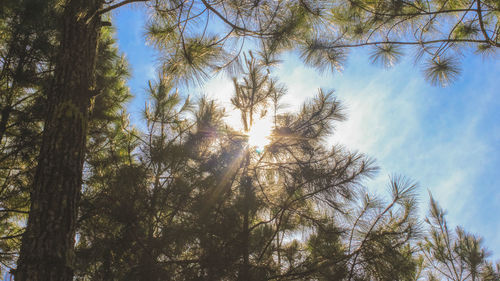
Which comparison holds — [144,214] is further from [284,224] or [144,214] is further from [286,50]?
[286,50]

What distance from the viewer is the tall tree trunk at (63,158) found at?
6.70ft

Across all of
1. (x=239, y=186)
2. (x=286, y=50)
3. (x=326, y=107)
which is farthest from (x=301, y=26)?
(x=239, y=186)

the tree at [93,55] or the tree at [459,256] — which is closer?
the tree at [93,55]

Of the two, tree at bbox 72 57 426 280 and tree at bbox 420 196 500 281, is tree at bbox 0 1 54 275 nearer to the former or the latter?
tree at bbox 72 57 426 280

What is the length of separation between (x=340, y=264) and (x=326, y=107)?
1.60 meters

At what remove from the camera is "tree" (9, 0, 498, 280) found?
Result: 6.94 ft

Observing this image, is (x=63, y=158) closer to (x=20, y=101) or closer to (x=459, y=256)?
(x=20, y=101)

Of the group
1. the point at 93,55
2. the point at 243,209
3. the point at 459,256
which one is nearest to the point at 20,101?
the point at 93,55

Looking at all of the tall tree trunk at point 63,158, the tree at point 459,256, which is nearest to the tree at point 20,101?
the tall tree trunk at point 63,158

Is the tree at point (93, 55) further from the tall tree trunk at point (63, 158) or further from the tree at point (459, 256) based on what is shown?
the tree at point (459, 256)

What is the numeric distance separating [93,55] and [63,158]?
1046 millimetres

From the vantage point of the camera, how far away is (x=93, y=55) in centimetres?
285

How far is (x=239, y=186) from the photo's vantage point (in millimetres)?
3398

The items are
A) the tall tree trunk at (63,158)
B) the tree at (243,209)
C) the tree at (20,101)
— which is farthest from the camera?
the tree at (20,101)
